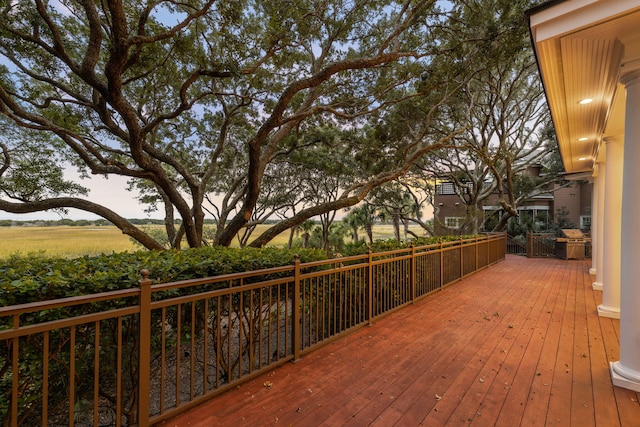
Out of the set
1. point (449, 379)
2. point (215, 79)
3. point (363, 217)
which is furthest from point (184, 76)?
point (363, 217)

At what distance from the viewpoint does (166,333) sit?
3.05 metres

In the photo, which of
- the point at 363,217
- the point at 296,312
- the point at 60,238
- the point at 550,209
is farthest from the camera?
the point at 363,217

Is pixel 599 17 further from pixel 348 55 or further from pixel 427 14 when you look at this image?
pixel 348 55

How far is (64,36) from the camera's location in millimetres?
7441

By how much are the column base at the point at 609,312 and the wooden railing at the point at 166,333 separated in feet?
9.49

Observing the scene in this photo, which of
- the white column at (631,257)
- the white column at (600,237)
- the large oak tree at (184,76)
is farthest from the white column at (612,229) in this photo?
the large oak tree at (184,76)

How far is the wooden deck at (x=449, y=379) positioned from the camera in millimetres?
2455

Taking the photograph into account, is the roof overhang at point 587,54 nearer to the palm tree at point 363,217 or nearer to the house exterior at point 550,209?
the house exterior at point 550,209

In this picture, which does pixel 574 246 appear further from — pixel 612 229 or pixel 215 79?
pixel 215 79

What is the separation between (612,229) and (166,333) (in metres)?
6.79

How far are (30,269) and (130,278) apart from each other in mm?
924

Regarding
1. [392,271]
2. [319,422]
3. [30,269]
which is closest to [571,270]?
[392,271]

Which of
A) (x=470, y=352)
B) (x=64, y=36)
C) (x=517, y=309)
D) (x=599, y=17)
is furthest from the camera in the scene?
(x=64, y=36)

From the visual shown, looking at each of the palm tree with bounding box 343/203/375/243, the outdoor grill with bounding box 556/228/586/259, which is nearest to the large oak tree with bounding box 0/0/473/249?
the outdoor grill with bounding box 556/228/586/259
